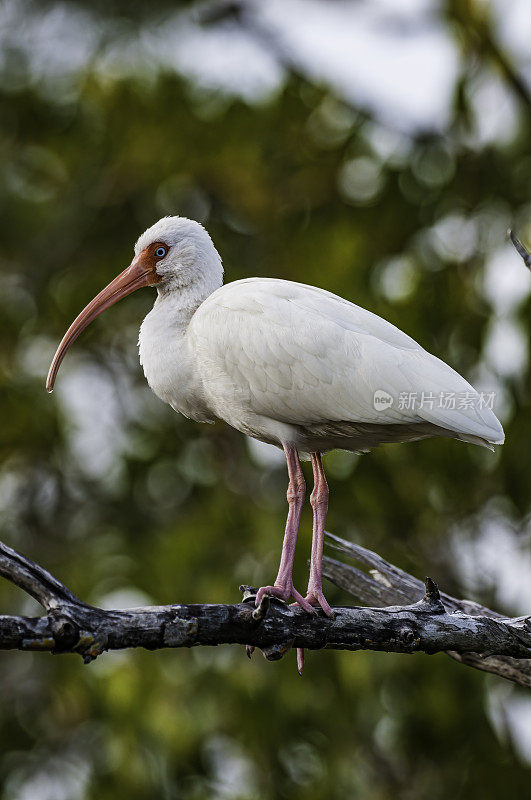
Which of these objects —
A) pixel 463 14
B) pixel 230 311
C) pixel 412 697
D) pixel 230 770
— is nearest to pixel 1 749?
pixel 230 770

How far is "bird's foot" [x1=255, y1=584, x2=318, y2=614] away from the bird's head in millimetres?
1647

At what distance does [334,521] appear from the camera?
1161 cm

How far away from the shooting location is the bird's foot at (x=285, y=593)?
4.56 m

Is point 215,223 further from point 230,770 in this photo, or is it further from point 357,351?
point 357,351

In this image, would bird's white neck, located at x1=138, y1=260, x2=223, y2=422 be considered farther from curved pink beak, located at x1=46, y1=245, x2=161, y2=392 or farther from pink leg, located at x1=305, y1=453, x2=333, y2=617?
pink leg, located at x1=305, y1=453, x2=333, y2=617

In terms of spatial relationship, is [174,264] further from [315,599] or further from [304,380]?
[315,599]

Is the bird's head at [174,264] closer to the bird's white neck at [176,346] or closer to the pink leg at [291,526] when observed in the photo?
the bird's white neck at [176,346]

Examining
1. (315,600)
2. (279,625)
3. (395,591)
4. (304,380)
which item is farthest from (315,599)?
(304,380)

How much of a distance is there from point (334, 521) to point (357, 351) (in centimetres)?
650

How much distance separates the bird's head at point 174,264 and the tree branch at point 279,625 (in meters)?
1.54

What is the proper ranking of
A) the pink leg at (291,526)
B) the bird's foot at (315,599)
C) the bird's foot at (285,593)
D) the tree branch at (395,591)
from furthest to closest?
the pink leg at (291,526) → the tree branch at (395,591) → the bird's foot at (315,599) → the bird's foot at (285,593)

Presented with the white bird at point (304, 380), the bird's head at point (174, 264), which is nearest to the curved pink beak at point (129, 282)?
the bird's head at point (174, 264)

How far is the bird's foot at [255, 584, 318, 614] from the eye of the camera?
4559 millimetres

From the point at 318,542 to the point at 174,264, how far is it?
163cm
